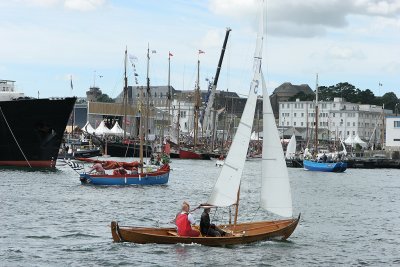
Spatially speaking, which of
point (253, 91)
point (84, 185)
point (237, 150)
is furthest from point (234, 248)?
point (84, 185)

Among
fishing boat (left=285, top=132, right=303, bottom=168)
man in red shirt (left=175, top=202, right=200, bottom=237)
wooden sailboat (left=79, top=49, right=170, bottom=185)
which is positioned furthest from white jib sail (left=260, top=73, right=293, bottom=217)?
fishing boat (left=285, top=132, right=303, bottom=168)

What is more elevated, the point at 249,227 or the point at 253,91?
the point at 253,91

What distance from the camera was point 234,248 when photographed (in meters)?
36.8

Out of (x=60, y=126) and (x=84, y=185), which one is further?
(x=60, y=126)

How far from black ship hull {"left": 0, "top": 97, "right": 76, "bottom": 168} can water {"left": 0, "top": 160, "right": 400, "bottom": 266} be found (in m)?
4.11

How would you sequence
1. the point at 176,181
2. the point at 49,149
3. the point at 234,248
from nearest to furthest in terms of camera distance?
1. the point at 234,248
2. the point at 176,181
3. the point at 49,149

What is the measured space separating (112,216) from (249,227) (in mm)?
13618

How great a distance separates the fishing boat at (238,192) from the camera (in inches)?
1427

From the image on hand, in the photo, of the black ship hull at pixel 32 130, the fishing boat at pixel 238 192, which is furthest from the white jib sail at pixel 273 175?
the black ship hull at pixel 32 130

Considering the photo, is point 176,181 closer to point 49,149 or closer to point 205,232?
Result: point 49,149

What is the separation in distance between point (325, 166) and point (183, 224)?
3478 inches

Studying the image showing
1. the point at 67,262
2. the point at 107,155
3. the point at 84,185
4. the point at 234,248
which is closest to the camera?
the point at 67,262

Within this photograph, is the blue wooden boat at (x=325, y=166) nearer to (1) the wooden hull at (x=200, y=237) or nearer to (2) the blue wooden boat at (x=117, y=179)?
(2) the blue wooden boat at (x=117, y=179)

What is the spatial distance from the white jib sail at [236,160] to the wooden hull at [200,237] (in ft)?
5.13
